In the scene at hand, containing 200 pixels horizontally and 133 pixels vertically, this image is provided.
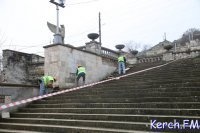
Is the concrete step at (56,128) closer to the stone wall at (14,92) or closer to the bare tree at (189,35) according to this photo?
the stone wall at (14,92)

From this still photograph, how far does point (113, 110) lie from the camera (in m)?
7.83

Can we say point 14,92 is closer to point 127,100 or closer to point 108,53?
point 127,100

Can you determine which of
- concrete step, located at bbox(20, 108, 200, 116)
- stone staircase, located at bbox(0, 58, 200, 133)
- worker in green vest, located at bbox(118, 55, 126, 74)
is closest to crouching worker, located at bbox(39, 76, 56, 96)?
stone staircase, located at bbox(0, 58, 200, 133)

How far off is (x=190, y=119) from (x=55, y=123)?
155 inches

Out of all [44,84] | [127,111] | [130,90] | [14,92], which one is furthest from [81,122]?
[44,84]

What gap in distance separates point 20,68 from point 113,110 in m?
13.7

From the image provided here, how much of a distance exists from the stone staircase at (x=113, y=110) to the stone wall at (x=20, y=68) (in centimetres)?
935

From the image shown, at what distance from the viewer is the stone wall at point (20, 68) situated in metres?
19.2

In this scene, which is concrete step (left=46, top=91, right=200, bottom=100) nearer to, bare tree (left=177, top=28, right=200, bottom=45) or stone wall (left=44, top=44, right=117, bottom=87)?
stone wall (left=44, top=44, right=117, bottom=87)

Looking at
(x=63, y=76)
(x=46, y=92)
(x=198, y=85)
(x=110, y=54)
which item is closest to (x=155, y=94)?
(x=198, y=85)

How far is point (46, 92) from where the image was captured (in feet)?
38.1

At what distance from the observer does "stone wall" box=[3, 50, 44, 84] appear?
19.2 metres

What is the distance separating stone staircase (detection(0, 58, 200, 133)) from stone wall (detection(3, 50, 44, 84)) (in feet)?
30.7

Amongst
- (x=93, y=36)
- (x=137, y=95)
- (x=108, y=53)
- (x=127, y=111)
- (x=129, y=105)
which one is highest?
(x=93, y=36)
